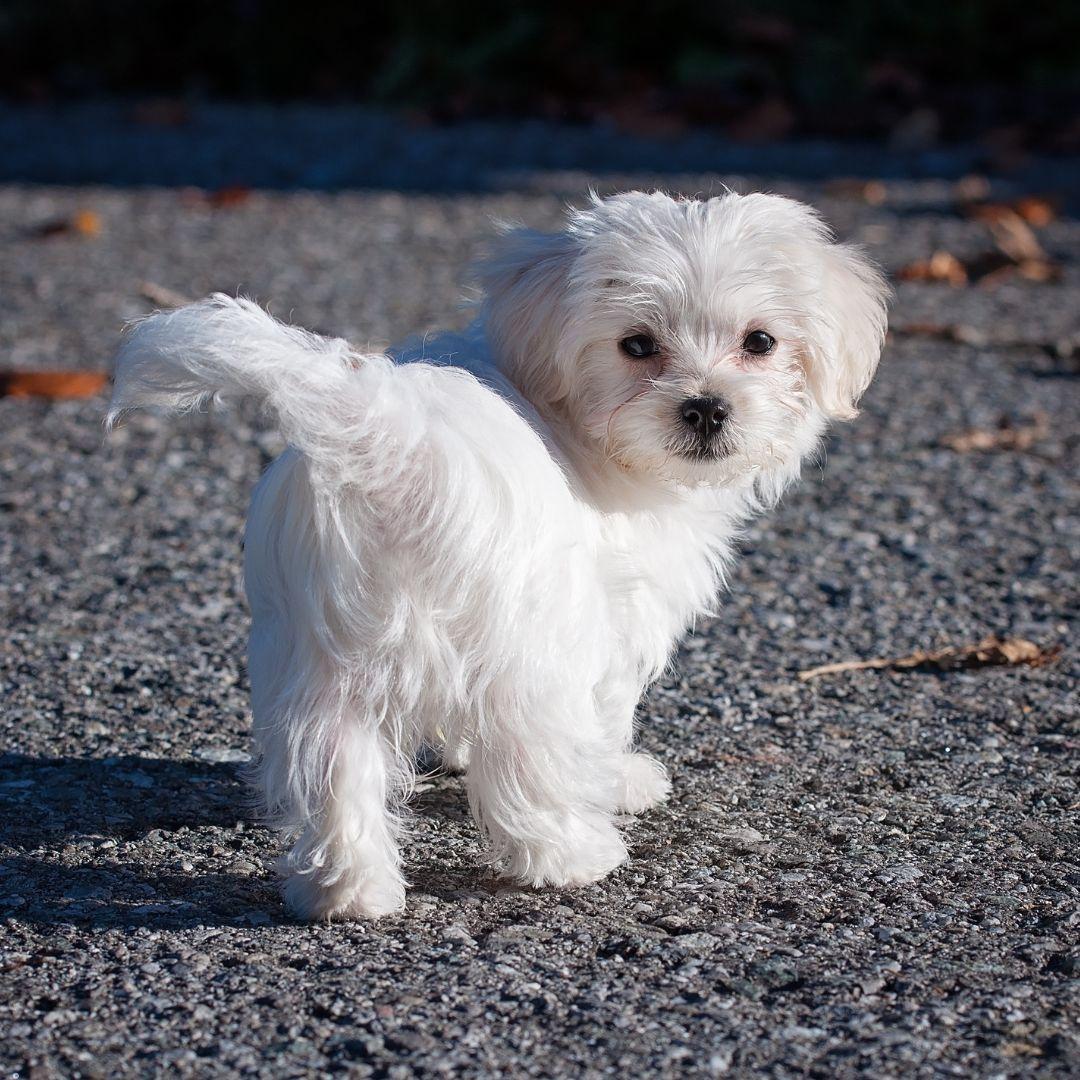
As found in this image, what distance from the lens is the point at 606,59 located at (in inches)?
596

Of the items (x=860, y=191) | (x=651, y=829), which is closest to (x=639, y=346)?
(x=651, y=829)

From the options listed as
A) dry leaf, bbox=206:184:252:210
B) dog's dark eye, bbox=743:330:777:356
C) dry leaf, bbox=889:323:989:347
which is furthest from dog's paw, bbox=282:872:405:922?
dry leaf, bbox=206:184:252:210

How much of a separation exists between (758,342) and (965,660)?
1367 mm

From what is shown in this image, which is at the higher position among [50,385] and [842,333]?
[842,333]

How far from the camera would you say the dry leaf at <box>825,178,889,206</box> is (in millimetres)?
10297

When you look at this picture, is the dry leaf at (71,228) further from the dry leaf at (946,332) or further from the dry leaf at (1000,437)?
the dry leaf at (1000,437)

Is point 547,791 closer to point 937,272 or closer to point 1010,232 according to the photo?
point 937,272

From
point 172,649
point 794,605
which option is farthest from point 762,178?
point 172,649

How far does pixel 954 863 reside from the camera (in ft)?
10.1

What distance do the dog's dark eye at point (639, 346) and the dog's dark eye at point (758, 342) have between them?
205 millimetres

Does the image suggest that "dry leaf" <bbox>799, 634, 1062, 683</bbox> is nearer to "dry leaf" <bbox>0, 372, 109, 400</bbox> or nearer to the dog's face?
the dog's face

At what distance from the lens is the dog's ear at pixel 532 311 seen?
3.12 metres

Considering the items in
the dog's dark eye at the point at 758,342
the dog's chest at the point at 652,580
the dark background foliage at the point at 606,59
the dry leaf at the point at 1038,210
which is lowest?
the dog's chest at the point at 652,580

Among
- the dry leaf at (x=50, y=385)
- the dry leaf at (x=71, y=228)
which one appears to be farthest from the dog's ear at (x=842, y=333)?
the dry leaf at (x=71, y=228)
